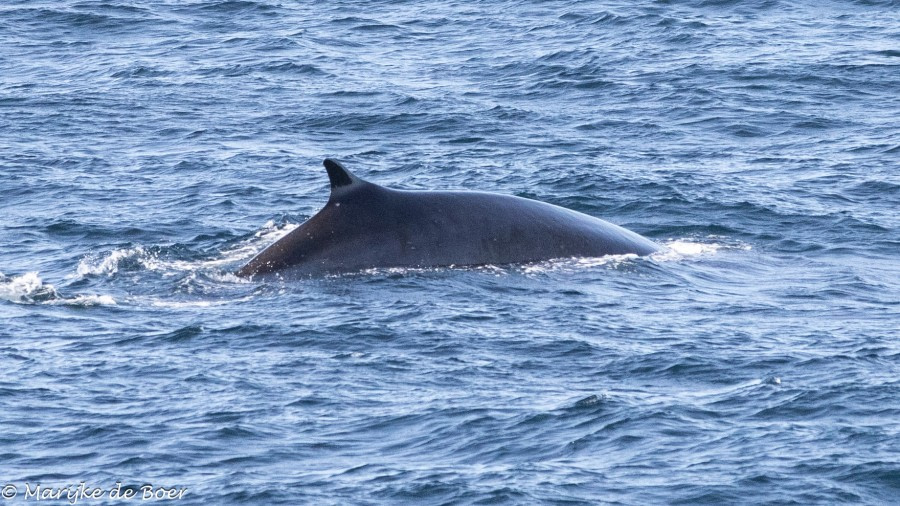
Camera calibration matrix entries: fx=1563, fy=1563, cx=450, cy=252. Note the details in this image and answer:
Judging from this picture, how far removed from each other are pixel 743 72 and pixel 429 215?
14995mm

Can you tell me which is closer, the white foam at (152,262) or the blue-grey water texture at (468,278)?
the blue-grey water texture at (468,278)

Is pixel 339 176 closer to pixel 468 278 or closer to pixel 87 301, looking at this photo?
pixel 468 278

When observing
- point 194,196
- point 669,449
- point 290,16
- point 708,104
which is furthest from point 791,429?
point 290,16

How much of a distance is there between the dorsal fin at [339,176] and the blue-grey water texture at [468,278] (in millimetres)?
1011

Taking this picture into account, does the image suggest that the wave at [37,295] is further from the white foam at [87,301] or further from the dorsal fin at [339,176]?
the dorsal fin at [339,176]

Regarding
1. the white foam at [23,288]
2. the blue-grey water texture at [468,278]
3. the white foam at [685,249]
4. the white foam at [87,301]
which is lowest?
the white foam at [685,249]

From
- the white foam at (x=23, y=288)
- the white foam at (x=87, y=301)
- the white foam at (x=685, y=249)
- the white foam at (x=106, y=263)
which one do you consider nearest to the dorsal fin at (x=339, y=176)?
the white foam at (x=87, y=301)

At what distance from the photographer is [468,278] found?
56.2 feet

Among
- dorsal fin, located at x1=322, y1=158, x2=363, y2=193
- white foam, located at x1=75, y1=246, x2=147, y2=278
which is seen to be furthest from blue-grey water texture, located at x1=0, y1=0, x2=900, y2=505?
dorsal fin, located at x1=322, y1=158, x2=363, y2=193

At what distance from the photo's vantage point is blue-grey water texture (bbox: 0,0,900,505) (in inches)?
476

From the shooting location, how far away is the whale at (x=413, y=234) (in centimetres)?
1706

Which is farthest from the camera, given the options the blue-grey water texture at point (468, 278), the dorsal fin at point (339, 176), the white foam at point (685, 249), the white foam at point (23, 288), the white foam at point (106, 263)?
the white foam at point (685, 249)

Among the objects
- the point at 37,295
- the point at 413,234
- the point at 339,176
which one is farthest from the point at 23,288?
the point at 413,234

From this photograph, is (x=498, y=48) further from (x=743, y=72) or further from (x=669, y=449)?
(x=669, y=449)
